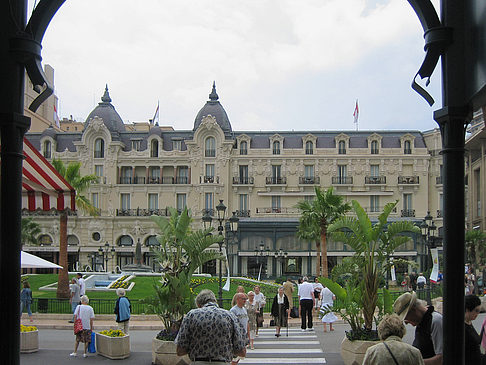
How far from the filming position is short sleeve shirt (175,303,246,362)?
5910 mm

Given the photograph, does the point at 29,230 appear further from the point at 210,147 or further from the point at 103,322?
the point at 103,322

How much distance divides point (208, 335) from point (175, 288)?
7.30 meters

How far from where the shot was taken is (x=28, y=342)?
15.2 m

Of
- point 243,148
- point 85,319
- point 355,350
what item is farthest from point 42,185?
point 243,148

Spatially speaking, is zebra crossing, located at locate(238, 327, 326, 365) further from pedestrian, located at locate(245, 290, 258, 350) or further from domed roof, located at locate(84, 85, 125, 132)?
Answer: domed roof, located at locate(84, 85, 125, 132)

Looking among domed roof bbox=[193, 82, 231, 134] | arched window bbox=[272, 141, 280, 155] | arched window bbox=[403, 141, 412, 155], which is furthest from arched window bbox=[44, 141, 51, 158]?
arched window bbox=[403, 141, 412, 155]

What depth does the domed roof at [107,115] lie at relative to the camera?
215 ft

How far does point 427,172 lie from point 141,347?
165 ft

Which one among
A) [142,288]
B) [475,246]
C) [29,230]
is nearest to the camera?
[142,288]

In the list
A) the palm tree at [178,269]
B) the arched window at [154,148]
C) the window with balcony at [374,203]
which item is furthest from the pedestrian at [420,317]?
the arched window at [154,148]

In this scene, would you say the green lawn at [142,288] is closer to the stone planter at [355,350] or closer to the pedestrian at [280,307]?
the pedestrian at [280,307]

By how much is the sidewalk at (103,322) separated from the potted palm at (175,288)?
827cm

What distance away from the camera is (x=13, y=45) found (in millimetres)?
4348

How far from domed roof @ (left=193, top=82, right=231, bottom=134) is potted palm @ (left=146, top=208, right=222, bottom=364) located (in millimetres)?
49796
